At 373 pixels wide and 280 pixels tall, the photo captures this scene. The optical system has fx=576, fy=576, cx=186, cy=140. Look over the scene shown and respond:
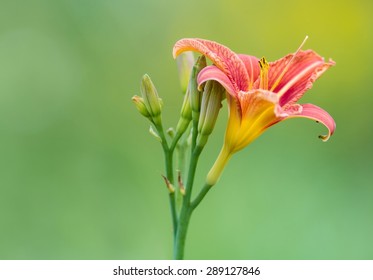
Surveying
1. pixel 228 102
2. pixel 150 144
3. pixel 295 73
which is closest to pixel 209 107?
pixel 228 102

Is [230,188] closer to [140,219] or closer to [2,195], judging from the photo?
[140,219]

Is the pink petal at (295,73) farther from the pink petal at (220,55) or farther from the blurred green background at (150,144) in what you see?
the blurred green background at (150,144)

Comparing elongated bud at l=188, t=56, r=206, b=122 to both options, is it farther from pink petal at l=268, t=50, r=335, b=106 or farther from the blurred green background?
the blurred green background

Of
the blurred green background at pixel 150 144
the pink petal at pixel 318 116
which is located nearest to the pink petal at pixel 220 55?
the pink petal at pixel 318 116

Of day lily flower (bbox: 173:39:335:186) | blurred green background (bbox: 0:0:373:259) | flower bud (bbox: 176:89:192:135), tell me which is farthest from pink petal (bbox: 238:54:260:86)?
blurred green background (bbox: 0:0:373:259)

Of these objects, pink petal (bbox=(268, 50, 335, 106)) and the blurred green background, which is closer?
pink petal (bbox=(268, 50, 335, 106))
